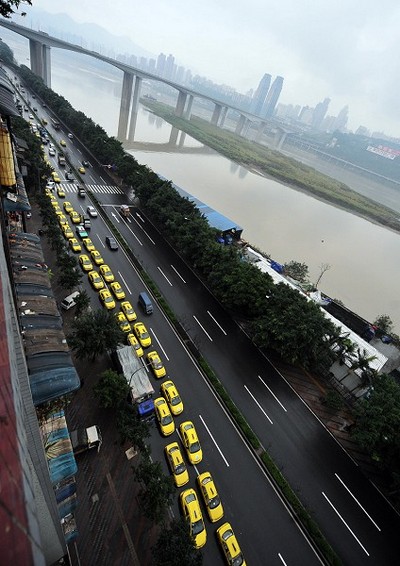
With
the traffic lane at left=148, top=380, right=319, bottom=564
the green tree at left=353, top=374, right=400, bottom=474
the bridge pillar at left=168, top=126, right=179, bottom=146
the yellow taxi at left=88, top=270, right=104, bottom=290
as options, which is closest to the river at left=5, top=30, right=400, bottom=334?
the bridge pillar at left=168, top=126, right=179, bottom=146

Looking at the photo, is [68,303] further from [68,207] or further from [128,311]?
[68,207]

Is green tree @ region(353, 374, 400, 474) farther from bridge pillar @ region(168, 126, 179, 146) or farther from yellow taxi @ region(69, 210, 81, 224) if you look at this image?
bridge pillar @ region(168, 126, 179, 146)

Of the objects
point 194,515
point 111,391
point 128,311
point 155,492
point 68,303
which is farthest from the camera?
point 128,311

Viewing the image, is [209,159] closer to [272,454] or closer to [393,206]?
[393,206]

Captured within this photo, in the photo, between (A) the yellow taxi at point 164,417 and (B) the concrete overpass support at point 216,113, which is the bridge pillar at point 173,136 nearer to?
(B) the concrete overpass support at point 216,113

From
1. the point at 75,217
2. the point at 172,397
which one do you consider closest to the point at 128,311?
the point at 172,397

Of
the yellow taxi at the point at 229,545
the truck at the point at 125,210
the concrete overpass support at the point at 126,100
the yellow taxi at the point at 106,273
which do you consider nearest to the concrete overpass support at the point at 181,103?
the concrete overpass support at the point at 126,100
